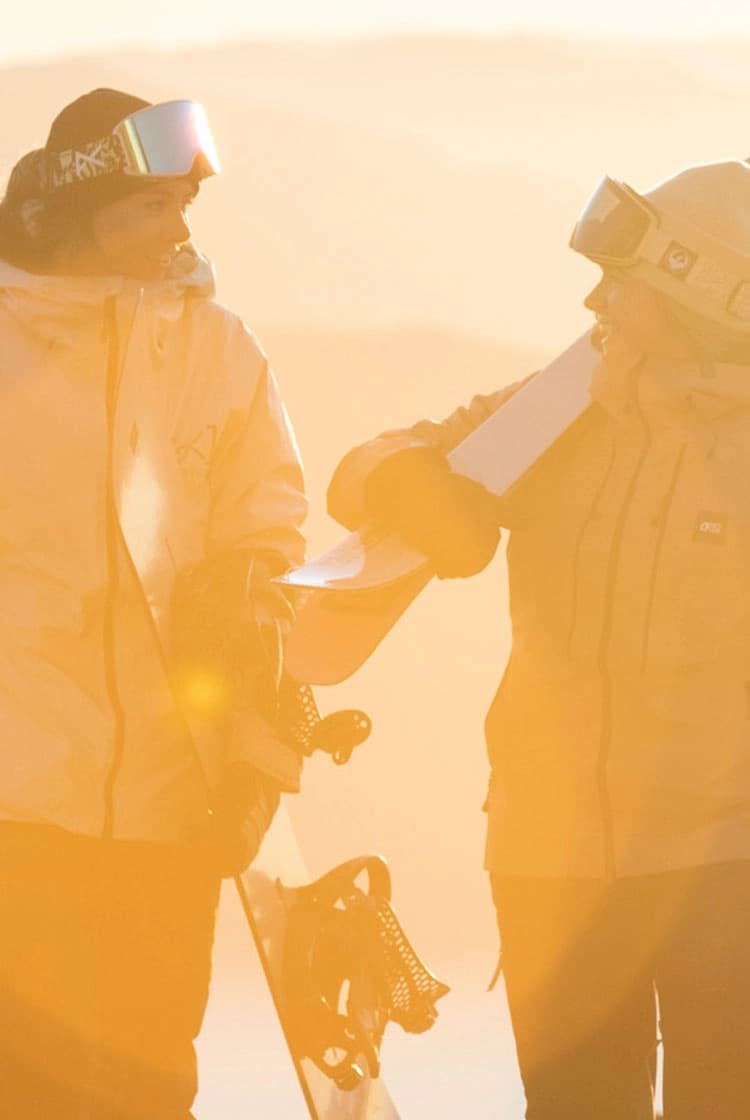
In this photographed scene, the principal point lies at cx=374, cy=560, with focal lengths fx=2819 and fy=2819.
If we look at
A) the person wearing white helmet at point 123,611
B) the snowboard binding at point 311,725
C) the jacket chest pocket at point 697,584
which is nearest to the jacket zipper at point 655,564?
the jacket chest pocket at point 697,584

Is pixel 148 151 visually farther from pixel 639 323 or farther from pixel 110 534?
pixel 639 323

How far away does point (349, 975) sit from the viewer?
14.6 ft

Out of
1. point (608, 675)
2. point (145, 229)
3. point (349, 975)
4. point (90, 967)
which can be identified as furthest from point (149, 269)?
point (349, 975)

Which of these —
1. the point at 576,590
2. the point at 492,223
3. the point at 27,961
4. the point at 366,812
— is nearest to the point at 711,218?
the point at 576,590

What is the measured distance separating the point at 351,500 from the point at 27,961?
2.73ft

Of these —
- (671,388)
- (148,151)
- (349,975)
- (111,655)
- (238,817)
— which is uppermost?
(148,151)

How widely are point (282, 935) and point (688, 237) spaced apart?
1277 millimetres

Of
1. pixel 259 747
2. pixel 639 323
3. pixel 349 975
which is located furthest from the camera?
pixel 349 975

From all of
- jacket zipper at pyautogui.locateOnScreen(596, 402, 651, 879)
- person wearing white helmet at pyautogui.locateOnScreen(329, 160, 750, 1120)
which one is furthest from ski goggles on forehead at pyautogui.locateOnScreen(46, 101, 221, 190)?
jacket zipper at pyautogui.locateOnScreen(596, 402, 651, 879)

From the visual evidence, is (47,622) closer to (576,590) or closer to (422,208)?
Answer: (576,590)

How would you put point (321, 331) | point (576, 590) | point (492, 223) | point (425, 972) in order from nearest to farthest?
1. point (576, 590)
2. point (425, 972)
3. point (492, 223)
4. point (321, 331)

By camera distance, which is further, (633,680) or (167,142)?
(167,142)

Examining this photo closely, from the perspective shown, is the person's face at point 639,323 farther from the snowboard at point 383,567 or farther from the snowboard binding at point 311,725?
the snowboard binding at point 311,725

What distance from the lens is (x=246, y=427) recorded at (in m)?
4.29
